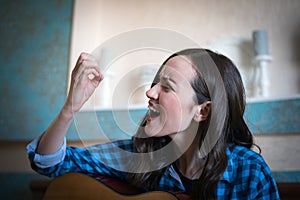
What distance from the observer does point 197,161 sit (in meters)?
0.77

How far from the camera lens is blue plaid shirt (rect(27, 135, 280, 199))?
629 mm

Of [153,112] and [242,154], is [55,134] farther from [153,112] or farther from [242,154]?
[242,154]

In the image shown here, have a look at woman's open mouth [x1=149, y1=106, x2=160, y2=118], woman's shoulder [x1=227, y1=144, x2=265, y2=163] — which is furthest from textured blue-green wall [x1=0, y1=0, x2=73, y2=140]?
woman's shoulder [x1=227, y1=144, x2=265, y2=163]

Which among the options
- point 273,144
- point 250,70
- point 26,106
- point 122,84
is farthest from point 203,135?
point 26,106

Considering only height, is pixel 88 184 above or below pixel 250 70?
below

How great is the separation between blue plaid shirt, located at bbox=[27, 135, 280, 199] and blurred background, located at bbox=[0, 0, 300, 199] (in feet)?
1.32

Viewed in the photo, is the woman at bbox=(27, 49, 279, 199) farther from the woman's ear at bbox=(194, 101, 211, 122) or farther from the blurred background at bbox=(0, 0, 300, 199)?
the blurred background at bbox=(0, 0, 300, 199)

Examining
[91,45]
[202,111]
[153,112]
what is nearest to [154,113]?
[153,112]

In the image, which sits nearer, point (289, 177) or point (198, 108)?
point (198, 108)

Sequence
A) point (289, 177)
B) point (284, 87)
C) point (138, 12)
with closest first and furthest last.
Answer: point (289, 177) < point (284, 87) < point (138, 12)

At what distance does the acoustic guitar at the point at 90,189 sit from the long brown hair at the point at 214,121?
5 cm

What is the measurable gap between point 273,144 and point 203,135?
466 mm

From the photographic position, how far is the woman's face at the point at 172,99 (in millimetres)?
706

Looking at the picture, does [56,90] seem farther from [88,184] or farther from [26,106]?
[88,184]
